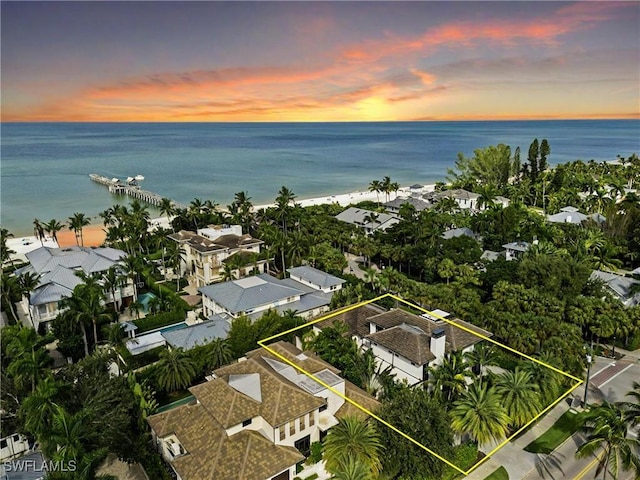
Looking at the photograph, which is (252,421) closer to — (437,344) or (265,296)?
(437,344)

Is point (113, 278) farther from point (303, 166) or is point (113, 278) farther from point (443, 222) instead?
point (303, 166)

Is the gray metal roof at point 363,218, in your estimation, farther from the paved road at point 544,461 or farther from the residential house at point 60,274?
the paved road at point 544,461

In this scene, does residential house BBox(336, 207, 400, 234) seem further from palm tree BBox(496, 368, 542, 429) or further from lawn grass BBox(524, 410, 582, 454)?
palm tree BBox(496, 368, 542, 429)

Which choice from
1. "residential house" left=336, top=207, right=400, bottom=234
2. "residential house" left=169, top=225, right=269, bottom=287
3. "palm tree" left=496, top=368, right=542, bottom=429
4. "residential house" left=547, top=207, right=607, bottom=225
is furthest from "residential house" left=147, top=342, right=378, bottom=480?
"residential house" left=547, top=207, right=607, bottom=225

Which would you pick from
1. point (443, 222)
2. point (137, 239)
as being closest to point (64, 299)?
point (137, 239)

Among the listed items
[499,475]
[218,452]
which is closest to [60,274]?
[218,452]
